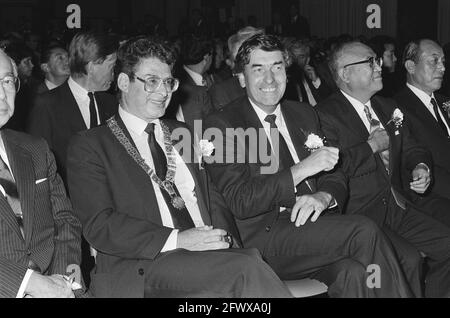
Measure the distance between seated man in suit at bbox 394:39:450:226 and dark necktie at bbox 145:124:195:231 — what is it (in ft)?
5.50

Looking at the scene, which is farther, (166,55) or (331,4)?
(331,4)

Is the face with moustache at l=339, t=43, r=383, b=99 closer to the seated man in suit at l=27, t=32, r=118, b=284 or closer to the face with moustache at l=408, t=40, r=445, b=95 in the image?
the face with moustache at l=408, t=40, r=445, b=95

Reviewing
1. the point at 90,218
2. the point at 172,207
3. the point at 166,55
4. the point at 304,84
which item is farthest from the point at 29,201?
the point at 304,84

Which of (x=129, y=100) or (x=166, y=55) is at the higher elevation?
(x=166, y=55)

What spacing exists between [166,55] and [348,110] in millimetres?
1335

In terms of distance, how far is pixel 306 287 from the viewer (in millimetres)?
2928

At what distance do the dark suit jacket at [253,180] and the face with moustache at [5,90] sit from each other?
39.5 inches

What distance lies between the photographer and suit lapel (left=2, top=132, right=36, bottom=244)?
7.95 feet

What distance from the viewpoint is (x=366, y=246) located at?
277 centimetres

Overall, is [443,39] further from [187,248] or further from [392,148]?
[187,248]

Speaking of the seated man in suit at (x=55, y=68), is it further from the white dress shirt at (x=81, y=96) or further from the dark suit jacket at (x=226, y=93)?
the dark suit jacket at (x=226, y=93)

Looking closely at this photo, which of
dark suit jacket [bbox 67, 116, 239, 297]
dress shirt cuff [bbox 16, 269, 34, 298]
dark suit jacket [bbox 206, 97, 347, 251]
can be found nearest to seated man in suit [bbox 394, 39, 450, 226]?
dark suit jacket [bbox 206, 97, 347, 251]

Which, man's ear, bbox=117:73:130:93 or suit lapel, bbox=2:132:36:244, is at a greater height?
man's ear, bbox=117:73:130:93

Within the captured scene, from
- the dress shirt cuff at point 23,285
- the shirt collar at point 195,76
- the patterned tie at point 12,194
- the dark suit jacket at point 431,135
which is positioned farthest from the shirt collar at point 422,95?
the dress shirt cuff at point 23,285
